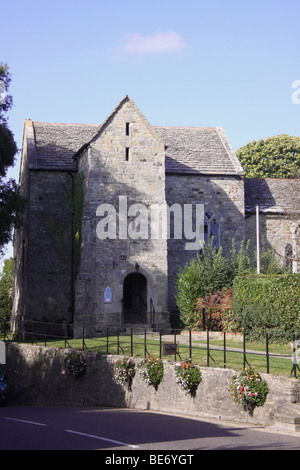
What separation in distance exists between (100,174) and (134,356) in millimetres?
11524

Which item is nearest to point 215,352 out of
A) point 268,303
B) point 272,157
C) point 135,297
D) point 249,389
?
point 268,303

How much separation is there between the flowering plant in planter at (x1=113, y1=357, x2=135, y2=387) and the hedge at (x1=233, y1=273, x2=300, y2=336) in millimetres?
5540

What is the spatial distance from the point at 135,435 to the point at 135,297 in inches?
766

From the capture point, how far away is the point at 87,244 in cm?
3086

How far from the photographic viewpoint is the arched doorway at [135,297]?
32.4 m

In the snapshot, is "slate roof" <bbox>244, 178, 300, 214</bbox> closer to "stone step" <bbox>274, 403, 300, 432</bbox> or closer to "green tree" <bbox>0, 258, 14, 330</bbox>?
"green tree" <bbox>0, 258, 14, 330</bbox>

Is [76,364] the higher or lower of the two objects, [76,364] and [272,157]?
the lower

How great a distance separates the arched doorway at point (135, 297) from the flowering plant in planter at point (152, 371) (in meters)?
11.3

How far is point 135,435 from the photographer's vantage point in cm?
1380

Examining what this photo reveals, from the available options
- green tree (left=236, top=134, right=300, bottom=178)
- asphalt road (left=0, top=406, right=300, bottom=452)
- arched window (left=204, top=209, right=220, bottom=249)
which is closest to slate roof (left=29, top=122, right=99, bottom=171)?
arched window (left=204, top=209, right=220, bottom=249)

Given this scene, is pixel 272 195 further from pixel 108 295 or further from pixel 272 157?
pixel 272 157

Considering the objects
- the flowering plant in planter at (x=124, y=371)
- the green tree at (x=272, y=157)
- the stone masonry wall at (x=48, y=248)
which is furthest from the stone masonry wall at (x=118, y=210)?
the green tree at (x=272, y=157)

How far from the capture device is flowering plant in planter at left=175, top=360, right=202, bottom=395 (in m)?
18.8

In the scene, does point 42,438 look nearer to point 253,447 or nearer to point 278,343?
point 253,447
